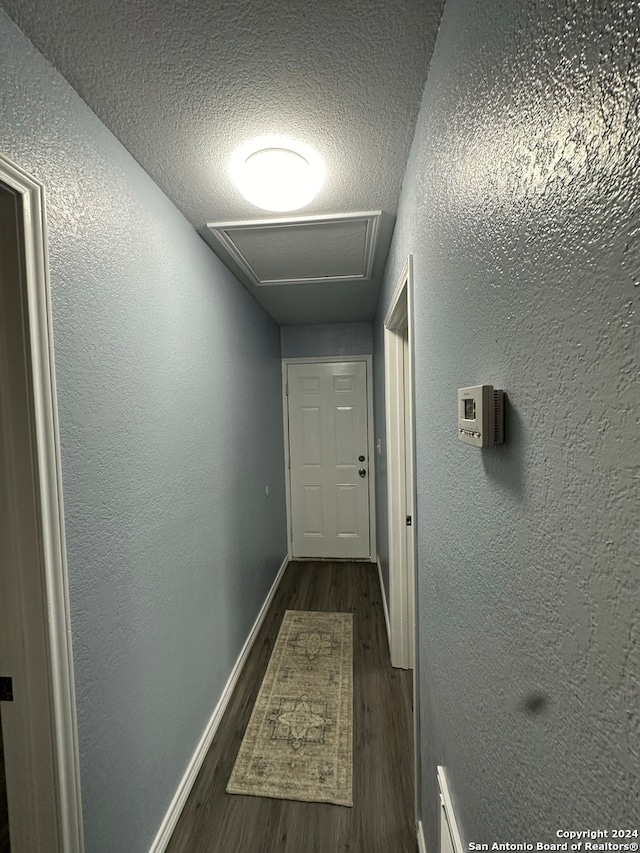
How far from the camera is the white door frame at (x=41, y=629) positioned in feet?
2.88

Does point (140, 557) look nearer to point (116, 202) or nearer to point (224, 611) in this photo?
point (224, 611)

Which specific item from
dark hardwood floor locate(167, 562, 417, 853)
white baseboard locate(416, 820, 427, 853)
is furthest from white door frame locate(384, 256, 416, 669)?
white baseboard locate(416, 820, 427, 853)

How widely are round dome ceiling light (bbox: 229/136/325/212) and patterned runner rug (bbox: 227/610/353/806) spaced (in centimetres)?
228

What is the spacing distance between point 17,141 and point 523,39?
1.00 m

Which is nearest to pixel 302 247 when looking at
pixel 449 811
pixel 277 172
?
pixel 277 172

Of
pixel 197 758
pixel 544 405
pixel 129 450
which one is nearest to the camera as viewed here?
pixel 544 405

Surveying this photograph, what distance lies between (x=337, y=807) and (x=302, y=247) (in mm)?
2443

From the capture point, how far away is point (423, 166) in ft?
3.55

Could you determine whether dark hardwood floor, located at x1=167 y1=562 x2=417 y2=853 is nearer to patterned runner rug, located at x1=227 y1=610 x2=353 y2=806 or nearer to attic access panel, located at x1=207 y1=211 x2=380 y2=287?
patterned runner rug, located at x1=227 y1=610 x2=353 y2=806

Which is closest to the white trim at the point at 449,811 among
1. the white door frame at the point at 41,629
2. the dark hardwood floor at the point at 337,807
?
the dark hardwood floor at the point at 337,807

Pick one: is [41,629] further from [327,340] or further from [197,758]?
[327,340]

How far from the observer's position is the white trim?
2.56ft

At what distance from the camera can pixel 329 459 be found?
3.77m

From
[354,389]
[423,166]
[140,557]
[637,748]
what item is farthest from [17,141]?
[354,389]
